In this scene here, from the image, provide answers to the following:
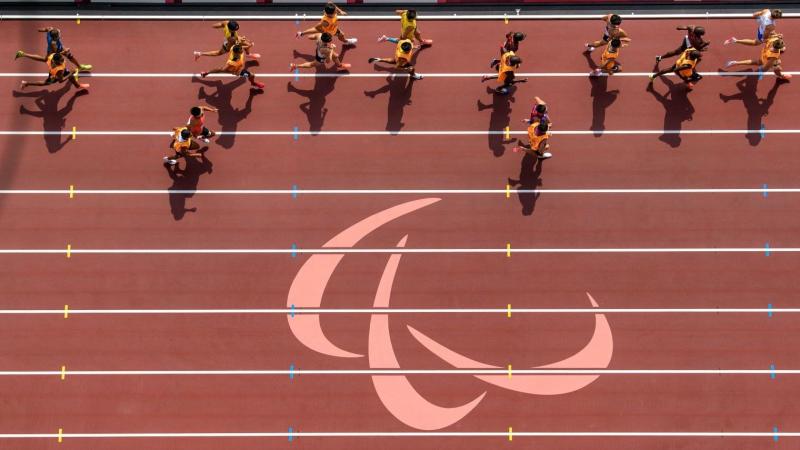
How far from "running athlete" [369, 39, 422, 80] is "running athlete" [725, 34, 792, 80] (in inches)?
283

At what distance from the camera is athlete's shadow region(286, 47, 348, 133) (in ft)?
50.6

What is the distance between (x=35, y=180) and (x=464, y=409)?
10.7 m

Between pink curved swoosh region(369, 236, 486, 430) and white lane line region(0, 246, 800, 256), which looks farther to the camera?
white lane line region(0, 246, 800, 256)

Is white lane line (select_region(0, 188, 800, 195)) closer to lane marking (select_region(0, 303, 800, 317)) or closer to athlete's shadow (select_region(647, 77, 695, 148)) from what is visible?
athlete's shadow (select_region(647, 77, 695, 148))

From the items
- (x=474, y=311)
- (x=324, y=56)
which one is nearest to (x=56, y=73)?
(x=324, y=56)

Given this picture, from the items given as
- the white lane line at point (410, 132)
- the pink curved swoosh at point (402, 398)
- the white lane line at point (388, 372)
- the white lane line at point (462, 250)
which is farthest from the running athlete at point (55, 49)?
the pink curved swoosh at point (402, 398)

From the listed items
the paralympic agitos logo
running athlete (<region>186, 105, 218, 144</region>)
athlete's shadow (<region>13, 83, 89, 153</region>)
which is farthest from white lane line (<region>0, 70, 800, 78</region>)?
the paralympic agitos logo

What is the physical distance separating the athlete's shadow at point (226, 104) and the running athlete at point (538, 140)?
20.1 feet

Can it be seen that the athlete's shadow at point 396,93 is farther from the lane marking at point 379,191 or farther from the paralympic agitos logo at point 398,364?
the paralympic agitos logo at point 398,364

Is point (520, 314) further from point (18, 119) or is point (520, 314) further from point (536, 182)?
point (18, 119)

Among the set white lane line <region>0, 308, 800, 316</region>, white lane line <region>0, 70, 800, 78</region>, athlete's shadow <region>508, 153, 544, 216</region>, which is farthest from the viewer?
white lane line <region>0, 70, 800, 78</region>

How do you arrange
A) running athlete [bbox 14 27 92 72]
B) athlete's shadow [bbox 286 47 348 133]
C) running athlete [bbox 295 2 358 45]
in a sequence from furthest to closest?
athlete's shadow [bbox 286 47 348 133] < running athlete [bbox 295 2 358 45] < running athlete [bbox 14 27 92 72]

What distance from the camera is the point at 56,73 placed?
49.0ft

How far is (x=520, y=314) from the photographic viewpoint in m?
14.8
